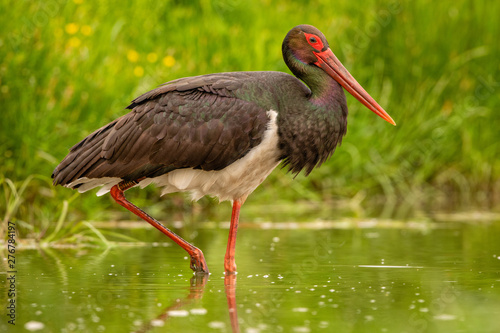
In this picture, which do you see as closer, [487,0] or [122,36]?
[122,36]

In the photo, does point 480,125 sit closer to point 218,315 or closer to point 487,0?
point 487,0

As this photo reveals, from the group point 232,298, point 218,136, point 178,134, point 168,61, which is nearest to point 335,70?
point 218,136

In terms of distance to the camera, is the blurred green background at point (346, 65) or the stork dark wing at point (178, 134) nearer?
the stork dark wing at point (178, 134)

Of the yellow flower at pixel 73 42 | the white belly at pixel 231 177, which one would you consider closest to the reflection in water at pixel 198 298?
the white belly at pixel 231 177

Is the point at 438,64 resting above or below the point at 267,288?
above

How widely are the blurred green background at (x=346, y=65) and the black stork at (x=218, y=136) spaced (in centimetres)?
220

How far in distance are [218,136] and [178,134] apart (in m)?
0.27

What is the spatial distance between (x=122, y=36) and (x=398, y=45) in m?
3.18

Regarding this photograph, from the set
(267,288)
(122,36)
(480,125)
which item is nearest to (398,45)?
(480,125)

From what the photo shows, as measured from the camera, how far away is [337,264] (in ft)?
19.8

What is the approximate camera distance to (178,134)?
5934 millimetres

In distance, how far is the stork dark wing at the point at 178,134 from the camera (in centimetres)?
579

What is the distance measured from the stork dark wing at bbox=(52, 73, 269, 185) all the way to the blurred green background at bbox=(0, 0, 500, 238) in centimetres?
218

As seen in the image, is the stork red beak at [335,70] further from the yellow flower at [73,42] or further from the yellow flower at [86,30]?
the yellow flower at [86,30]
